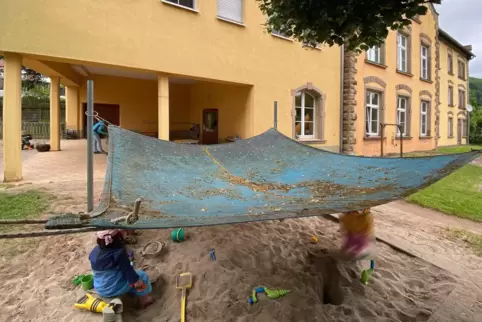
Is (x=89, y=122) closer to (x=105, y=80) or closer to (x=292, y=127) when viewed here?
(x=292, y=127)

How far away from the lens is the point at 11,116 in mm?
5262

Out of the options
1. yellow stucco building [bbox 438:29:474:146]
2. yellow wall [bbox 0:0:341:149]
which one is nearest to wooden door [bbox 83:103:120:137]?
yellow wall [bbox 0:0:341:149]

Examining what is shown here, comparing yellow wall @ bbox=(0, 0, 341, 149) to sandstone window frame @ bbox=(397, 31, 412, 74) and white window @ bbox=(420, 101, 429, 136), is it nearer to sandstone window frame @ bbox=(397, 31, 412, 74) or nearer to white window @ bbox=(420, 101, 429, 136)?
sandstone window frame @ bbox=(397, 31, 412, 74)

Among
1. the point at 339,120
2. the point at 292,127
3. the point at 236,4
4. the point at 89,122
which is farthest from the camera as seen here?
the point at 339,120

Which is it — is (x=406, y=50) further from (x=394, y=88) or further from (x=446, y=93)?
(x=446, y=93)

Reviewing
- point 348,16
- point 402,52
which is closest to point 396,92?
point 402,52

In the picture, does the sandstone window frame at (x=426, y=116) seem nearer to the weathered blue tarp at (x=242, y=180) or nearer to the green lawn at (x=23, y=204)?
the weathered blue tarp at (x=242, y=180)

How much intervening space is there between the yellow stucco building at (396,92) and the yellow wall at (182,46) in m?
0.73

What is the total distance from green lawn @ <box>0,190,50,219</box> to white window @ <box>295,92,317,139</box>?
6932mm

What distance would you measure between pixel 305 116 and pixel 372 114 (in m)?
3.42

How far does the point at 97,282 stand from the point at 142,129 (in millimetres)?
9461

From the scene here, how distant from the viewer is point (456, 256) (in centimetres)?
363

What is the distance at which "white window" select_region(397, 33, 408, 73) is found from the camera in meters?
12.9

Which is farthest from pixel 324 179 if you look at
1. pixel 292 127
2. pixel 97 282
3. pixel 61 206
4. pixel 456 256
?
pixel 292 127
